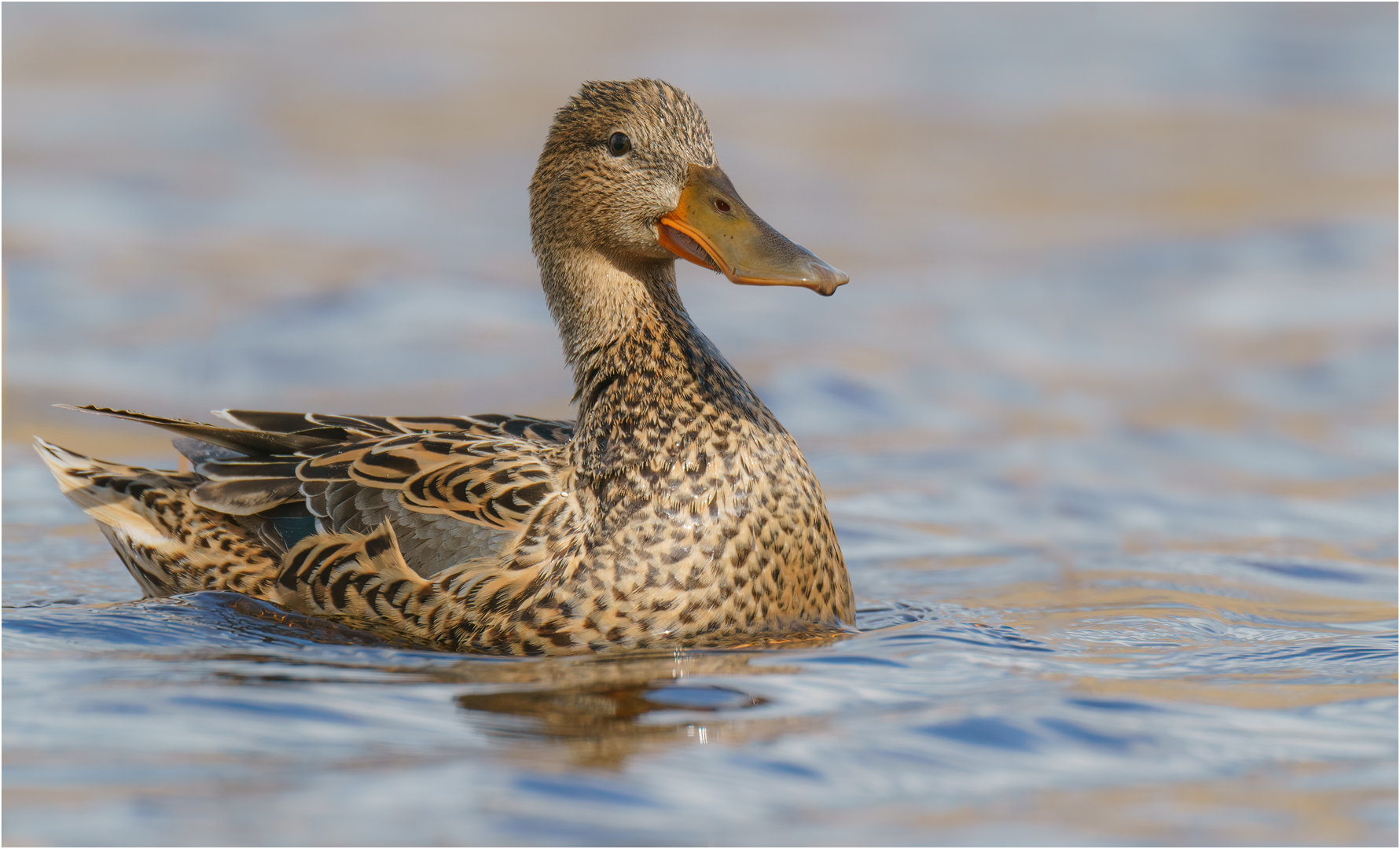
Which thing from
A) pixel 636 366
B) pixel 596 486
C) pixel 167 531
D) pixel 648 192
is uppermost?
pixel 648 192

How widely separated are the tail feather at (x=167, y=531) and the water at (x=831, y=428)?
148 millimetres

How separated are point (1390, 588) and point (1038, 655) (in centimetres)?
224

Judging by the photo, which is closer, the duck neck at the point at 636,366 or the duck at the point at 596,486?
the duck at the point at 596,486

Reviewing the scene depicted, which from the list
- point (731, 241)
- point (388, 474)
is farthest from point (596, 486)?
point (731, 241)

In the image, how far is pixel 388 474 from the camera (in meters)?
6.32

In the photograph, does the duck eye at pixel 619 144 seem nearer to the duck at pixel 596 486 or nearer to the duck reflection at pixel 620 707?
the duck at pixel 596 486

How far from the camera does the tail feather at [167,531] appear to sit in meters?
6.62

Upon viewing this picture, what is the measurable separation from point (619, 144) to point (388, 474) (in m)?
1.44

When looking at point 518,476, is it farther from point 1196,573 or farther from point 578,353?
point 1196,573

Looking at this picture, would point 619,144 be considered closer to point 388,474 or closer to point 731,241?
point 731,241

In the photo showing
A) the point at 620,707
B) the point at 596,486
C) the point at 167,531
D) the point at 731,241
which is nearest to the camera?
the point at 620,707

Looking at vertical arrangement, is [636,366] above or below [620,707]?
above

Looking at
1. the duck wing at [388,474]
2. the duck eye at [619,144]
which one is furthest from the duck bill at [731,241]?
the duck wing at [388,474]

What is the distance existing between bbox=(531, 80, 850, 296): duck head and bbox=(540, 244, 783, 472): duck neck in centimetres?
10
